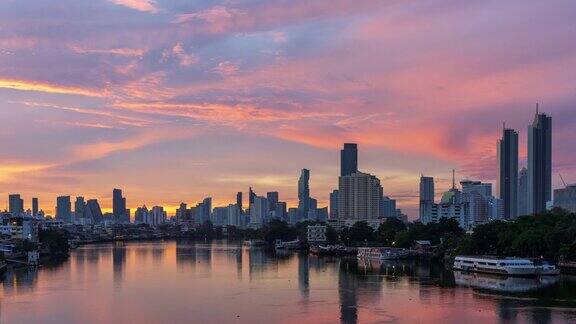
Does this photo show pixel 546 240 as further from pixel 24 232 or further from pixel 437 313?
pixel 24 232

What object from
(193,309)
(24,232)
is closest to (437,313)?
(193,309)

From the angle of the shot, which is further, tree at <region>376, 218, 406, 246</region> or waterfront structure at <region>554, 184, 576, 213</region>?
waterfront structure at <region>554, 184, 576, 213</region>

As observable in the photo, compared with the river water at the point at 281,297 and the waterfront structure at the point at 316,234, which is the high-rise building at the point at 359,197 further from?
the river water at the point at 281,297

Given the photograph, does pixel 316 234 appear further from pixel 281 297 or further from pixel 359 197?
pixel 281 297

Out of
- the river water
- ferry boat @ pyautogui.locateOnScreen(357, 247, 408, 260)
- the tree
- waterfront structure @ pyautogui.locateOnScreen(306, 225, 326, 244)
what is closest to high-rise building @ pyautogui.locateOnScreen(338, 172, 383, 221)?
waterfront structure @ pyautogui.locateOnScreen(306, 225, 326, 244)

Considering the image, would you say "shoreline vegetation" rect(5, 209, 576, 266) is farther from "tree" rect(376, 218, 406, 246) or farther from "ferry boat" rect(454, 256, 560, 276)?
"ferry boat" rect(454, 256, 560, 276)

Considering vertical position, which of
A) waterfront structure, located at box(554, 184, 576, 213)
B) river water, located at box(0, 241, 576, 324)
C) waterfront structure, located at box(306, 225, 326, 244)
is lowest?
waterfront structure, located at box(306, 225, 326, 244)
